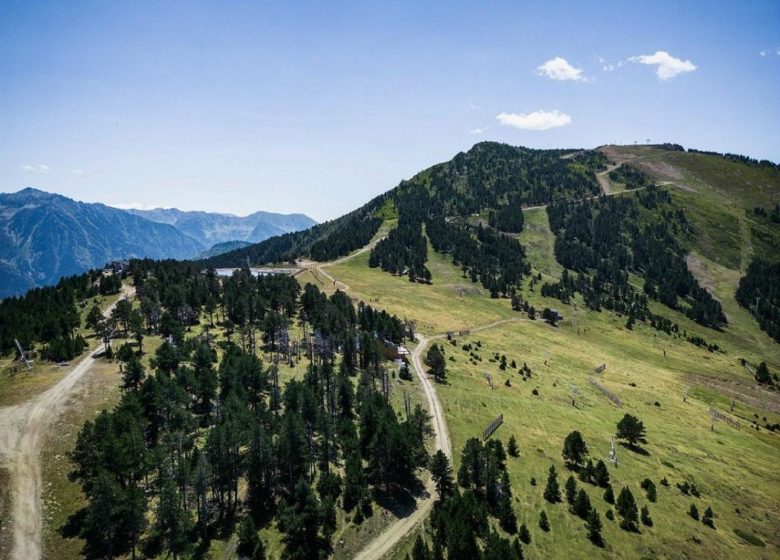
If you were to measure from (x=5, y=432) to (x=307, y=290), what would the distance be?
9019 cm

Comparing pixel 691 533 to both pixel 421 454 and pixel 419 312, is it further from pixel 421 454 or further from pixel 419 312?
pixel 419 312

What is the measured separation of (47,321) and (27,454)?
2190 inches


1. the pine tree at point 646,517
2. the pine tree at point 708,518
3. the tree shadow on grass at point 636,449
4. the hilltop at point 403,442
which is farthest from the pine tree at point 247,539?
the tree shadow on grass at point 636,449

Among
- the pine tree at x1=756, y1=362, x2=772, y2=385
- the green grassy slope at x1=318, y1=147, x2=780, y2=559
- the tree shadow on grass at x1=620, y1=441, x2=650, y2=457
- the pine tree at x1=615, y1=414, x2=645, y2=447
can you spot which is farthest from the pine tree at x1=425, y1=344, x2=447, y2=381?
the pine tree at x1=756, y1=362, x2=772, y2=385

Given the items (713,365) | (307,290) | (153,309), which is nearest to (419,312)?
(307,290)

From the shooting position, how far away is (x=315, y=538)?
56.3 meters

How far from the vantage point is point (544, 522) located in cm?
6275

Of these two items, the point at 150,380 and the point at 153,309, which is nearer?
the point at 150,380

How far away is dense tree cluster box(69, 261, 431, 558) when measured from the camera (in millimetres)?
53781

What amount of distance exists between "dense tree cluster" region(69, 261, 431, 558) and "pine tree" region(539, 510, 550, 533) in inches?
711

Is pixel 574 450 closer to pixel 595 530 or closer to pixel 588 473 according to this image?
pixel 588 473

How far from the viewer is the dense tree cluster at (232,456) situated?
5378cm

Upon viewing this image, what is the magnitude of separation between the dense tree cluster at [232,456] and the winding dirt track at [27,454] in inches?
167

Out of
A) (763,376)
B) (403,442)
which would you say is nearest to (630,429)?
(403,442)
